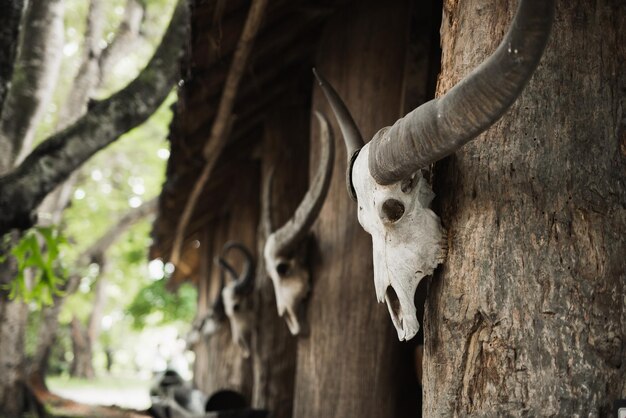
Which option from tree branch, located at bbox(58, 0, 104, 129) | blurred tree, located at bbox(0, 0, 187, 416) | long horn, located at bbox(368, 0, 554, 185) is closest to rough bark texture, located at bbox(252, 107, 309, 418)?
blurred tree, located at bbox(0, 0, 187, 416)

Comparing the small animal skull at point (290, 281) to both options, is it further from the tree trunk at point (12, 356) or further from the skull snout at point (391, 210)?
the tree trunk at point (12, 356)

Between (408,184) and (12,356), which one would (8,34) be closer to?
(408,184)

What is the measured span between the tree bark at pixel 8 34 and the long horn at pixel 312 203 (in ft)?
6.56

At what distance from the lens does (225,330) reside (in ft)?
24.8

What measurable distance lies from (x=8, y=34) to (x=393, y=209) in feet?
10.5

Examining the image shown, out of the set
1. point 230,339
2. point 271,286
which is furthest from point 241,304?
point 230,339

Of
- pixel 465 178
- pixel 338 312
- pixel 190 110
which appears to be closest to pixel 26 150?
pixel 190 110

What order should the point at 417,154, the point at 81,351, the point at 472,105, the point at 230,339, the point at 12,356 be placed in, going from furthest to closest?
the point at 81,351, the point at 12,356, the point at 230,339, the point at 417,154, the point at 472,105

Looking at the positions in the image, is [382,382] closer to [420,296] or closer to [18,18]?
[420,296]

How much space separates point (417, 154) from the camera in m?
2.08

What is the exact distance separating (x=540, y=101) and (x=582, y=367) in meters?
0.79

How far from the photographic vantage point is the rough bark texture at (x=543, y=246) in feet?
6.68

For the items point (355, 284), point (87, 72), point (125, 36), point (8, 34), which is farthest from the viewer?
point (125, 36)

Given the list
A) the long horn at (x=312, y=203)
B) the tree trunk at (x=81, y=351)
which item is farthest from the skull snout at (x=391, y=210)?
the tree trunk at (x=81, y=351)
